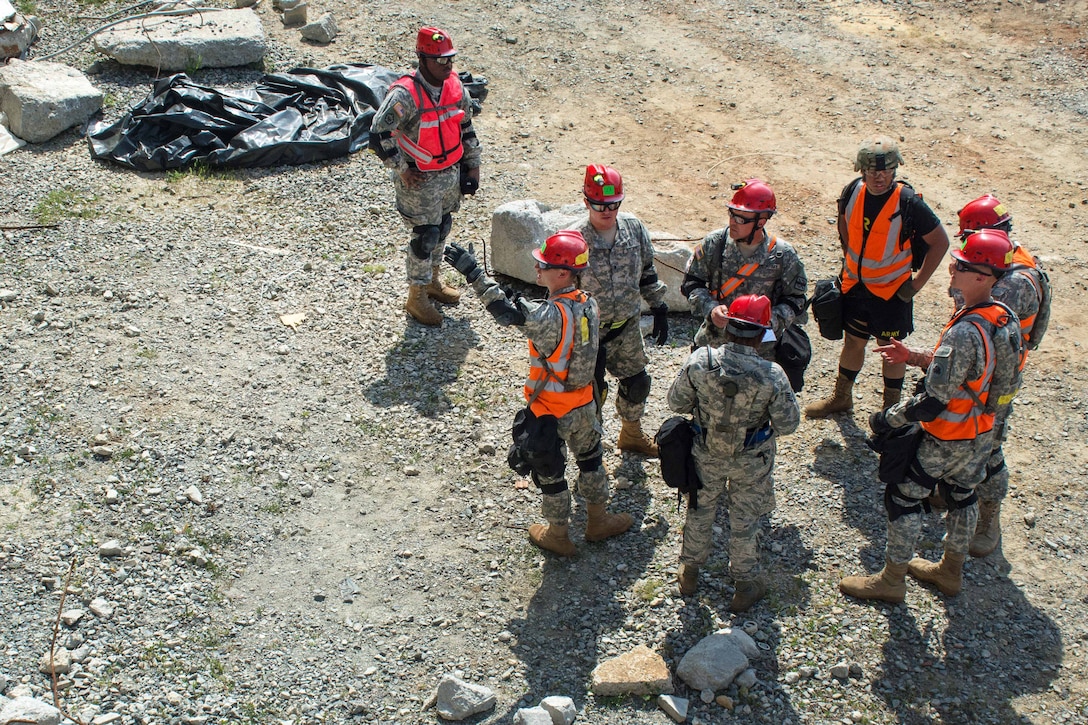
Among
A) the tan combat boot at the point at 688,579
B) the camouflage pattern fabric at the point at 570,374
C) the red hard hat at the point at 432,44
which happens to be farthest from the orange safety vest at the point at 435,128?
the tan combat boot at the point at 688,579

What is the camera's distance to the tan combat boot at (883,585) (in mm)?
5762

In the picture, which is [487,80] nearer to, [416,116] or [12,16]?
[416,116]

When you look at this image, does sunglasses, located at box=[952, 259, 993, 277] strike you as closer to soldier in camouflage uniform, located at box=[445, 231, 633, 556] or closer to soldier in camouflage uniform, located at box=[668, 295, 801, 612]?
soldier in camouflage uniform, located at box=[668, 295, 801, 612]

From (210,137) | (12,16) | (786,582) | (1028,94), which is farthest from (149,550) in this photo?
(1028,94)

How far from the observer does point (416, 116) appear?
8.00m

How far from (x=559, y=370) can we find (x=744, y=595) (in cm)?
179

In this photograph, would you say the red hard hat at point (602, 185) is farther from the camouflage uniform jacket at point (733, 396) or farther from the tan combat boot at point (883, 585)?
the tan combat boot at point (883, 585)

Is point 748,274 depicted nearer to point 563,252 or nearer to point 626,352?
point 626,352

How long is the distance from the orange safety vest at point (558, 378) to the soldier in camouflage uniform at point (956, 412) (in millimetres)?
1791

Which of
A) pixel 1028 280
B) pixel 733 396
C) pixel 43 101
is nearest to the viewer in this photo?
pixel 733 396

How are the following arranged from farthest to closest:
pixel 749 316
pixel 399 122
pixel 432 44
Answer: pixel 399 122 → pixel 432 44 → pixel 749 316

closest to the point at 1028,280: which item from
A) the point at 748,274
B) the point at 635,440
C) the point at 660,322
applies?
the point at 748,274

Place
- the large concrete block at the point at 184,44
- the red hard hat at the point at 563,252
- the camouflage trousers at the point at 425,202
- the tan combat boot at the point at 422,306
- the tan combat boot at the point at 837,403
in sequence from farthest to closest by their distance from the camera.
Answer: the large concrete block at the point at 184,44
the tan combat boot at the point at 422,306
the camouflage trousers at the point at 425,202
the tan combat boot at the point at 837,403
the red hard hat at the point at 563,252

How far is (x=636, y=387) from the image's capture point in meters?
6.74
